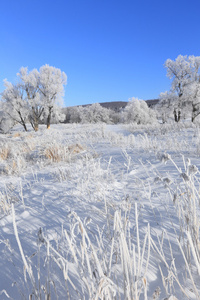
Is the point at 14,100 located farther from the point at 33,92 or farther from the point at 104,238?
the point at 104,238

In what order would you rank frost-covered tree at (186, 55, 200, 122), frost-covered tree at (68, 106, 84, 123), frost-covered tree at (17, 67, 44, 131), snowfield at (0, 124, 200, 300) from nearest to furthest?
snowfield at (0, 124, 200, 300), frost-covered tree at (186, 55, 200, 122), frost-covered tree at (17, 67, 44, 131), frost-covered tree at (68, 106, 84, 123)

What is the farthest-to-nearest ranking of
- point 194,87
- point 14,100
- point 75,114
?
point 75,114, point 14,100, point 194,87

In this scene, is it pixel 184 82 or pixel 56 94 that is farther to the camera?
pixel 56 94

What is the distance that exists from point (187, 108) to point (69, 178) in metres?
24.2

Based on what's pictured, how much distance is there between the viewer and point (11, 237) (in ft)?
5.41

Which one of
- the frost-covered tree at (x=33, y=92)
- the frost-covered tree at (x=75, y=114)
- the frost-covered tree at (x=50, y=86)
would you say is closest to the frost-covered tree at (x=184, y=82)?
the frost-covered tree at (x=50, y=86)

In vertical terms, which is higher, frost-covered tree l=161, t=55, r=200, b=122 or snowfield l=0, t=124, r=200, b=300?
frost-covered tree l=161, t=55, r=200, b=122

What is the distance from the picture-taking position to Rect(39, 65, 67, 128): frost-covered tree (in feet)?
88.2

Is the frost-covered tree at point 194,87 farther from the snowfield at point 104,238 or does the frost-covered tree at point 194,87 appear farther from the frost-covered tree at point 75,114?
the frost-covered tree at point 75,114

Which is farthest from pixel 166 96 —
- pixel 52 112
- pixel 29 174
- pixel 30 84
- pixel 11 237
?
pixel 11 237

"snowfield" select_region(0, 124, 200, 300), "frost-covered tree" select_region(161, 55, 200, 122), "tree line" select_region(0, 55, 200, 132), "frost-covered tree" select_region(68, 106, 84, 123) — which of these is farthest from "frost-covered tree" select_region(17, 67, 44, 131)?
"frost-covered tree" select_region(68, 106, 84, 123)

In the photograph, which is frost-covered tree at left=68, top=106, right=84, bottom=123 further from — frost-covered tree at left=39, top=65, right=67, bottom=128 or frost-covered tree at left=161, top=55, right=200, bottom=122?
frost-covered tree at left=161, top=55, right=200, bottom=122

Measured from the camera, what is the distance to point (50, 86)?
26.9 meters

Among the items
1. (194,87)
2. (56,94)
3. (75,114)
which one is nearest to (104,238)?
(194,87)
